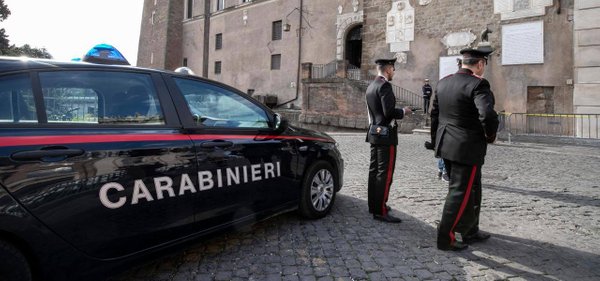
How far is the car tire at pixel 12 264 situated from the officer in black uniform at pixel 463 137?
3.04 m

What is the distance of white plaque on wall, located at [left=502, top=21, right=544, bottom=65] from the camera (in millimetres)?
15758

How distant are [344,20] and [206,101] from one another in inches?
849

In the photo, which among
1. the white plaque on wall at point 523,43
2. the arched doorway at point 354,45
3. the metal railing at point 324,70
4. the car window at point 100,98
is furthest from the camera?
the arched doorway at point 354,45

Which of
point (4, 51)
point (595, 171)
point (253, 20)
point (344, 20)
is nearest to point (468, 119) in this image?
point (595, 171)

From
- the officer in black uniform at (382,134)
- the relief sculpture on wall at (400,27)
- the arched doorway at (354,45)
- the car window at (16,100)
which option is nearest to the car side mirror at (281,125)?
the officer in black uniform at (382,134)

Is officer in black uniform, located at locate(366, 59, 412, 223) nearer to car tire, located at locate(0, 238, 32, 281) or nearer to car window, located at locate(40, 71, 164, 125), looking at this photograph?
car window, located at locate(40, 71, 164, 125)

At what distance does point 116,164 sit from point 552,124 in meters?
16.8

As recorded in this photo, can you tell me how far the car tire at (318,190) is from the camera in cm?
403

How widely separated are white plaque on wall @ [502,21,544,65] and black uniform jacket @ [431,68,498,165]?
15.1m

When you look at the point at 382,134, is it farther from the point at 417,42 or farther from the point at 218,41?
the point at 218,41

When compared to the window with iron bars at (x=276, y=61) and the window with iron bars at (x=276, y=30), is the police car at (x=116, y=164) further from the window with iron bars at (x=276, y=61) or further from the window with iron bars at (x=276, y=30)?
the window with iron bars at (x=276, y=30)

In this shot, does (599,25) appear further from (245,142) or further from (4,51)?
(4,51)

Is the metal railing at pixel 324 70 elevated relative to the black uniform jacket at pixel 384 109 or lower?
elevated

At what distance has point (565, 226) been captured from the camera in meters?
4.32
